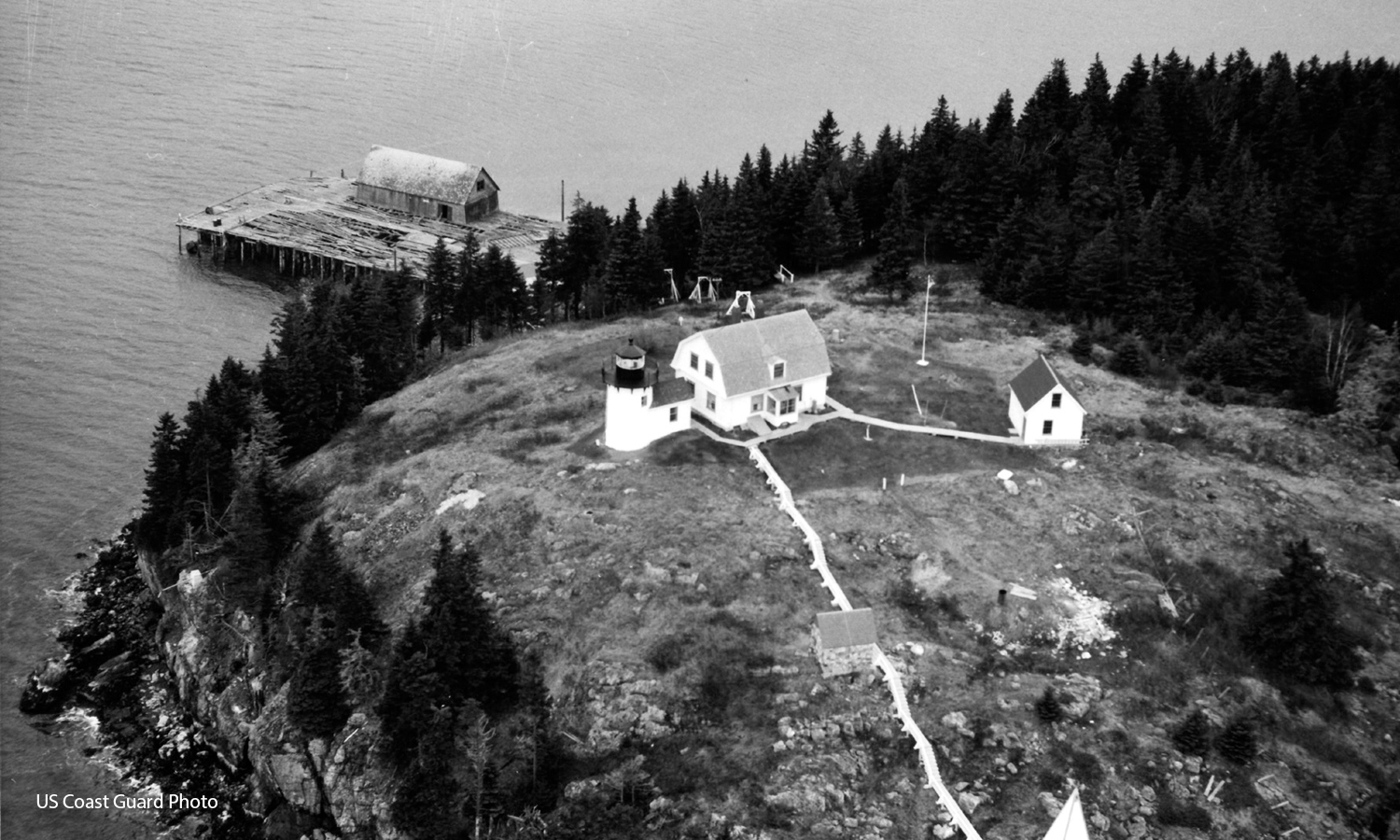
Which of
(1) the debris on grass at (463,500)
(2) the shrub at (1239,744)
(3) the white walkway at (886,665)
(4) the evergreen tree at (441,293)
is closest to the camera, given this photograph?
(3) the white walkway at (886,665)

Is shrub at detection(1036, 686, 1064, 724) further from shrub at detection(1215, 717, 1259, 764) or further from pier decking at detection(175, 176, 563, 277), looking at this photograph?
pier decking at detection(175, 176, 563, 277)


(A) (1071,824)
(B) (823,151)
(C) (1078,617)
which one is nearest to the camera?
(A) (1071,824)

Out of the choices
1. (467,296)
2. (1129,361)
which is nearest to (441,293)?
(467,296)

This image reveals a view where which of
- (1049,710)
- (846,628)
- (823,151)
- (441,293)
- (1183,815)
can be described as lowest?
(1183,815)

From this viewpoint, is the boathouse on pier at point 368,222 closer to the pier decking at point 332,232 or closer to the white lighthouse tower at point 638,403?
the pier decking at point 332,232

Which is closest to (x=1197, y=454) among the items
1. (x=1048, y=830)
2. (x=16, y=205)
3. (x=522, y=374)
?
(x=1048, y=830)

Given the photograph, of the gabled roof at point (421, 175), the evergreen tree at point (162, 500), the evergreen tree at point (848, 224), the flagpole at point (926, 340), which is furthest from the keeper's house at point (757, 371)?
the gabled roof at point (421, 175)

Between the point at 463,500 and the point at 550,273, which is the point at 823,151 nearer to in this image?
the point at 550,273
